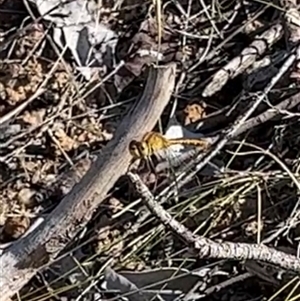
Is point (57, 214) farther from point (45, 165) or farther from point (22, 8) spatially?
point (22, 8)

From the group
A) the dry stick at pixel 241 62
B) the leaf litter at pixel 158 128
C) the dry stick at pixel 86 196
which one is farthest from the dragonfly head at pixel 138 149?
the dry stick at pixel 241 62

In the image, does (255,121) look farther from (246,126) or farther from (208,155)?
(208,155)

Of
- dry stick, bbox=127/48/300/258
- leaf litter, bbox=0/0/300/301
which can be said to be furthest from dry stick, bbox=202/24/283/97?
dry stick, bbox=127/48/300/258

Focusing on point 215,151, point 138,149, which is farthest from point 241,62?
point 138,149

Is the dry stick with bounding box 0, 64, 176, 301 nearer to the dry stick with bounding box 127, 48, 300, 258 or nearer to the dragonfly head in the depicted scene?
the dragonfly head

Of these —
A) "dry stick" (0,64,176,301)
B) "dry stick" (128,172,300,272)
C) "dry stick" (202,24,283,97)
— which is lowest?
"dry stick" (128,172,300,272)

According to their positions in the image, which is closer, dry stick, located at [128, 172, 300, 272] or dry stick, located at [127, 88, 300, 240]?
dry stick, located at [128, 172, 300, 272]
